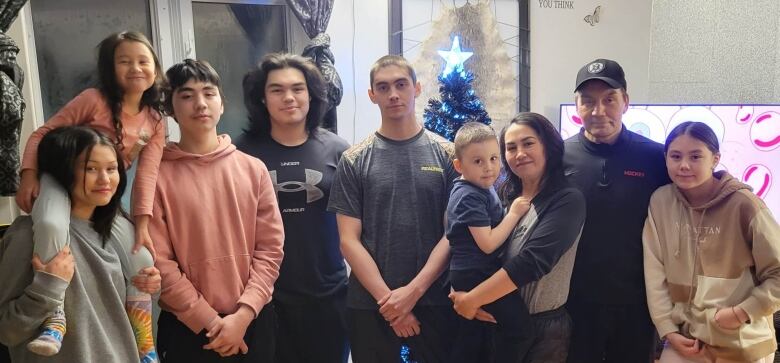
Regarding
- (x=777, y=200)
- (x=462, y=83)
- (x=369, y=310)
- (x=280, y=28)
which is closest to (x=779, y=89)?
(x=777, y=200)

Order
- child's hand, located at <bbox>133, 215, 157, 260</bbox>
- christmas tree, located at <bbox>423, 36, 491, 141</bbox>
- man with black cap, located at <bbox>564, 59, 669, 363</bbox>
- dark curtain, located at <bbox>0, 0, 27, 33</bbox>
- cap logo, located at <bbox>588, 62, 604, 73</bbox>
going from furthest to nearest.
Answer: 1. christmas tree, located at <bbox>423, 36, 491, 141</bbox>
2. dark curtain, located at <bbox>0, 0, 27, 33</bbox>
3. cap logo, located at <bbox>588, 62, 604, 73</bbox>
4. man with black cap, located at <bbox>564, 59, 669, 363</bbox>
5. child's hand, located at <bbox>133, 215, 157, 260</bbox>

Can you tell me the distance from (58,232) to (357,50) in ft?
7.25

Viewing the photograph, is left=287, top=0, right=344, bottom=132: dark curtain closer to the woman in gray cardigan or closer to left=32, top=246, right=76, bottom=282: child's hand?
the woman in gray cardigan

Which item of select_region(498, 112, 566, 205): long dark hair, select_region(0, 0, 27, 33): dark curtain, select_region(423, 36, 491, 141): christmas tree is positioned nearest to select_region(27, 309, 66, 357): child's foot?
select_region(0, 0, 27, 33): dark curtain

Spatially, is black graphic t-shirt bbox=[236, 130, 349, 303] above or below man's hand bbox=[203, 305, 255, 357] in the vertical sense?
above

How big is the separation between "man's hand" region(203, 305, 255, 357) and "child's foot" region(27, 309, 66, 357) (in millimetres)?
411

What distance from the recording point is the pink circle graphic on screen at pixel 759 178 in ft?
9.61

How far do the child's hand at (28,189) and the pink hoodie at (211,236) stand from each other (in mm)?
319

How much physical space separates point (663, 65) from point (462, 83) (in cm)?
156

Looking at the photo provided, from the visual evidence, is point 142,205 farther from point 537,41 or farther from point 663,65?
point 663,65

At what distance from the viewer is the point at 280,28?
3.37 meters

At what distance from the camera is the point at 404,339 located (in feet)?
6.36

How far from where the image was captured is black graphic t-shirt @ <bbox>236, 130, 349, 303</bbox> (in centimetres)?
202

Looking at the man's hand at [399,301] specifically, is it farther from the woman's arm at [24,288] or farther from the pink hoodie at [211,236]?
the woman's arm at [24,288]
